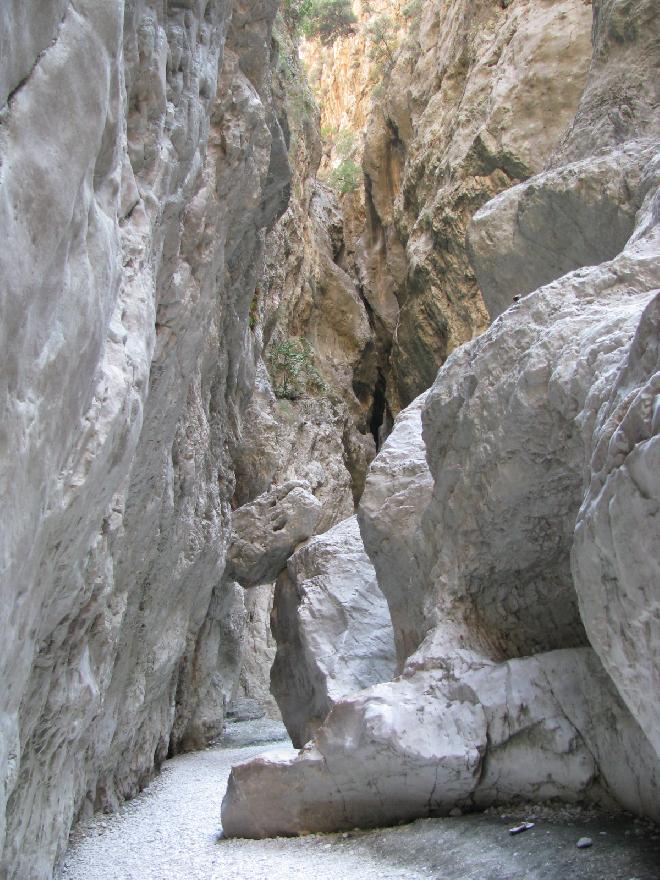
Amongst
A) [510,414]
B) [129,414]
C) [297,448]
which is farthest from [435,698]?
[297,448]

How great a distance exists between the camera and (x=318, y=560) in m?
12.9

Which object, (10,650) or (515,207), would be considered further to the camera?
(515,207)

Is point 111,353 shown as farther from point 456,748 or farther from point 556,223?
point 556,223

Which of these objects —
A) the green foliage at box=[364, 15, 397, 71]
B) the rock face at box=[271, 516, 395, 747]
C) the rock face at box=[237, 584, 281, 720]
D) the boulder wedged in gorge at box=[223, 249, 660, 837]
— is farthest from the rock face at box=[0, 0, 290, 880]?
the green foliage at box=[364, 15, 397, 71]

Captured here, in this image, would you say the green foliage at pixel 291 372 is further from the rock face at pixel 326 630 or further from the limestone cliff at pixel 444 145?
the rock face at pixel 326 630

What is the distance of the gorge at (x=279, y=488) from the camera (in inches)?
130

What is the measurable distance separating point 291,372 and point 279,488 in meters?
5.88

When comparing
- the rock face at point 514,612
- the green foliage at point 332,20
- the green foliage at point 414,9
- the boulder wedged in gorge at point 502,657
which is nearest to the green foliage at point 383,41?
the green foliage at point 414,9

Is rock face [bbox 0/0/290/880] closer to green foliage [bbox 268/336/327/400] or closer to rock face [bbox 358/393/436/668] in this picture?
rock face [bbox 358/393/436/668]

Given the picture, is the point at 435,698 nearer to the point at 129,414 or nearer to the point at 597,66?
the point at 129,414

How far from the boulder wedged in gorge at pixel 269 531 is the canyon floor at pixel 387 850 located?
582 centimetres

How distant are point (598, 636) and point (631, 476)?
1.03 metres

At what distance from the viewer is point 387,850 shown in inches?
223

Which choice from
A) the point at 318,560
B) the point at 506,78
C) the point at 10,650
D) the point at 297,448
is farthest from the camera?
the point at 297,448
